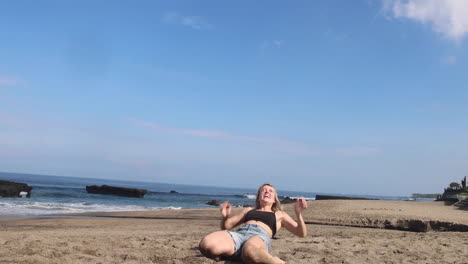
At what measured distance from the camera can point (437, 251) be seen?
7121 millimetres

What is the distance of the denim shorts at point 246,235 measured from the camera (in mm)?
4180

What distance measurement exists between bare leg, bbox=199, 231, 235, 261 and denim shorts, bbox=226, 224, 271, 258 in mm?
62

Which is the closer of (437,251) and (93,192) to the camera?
(437,251)

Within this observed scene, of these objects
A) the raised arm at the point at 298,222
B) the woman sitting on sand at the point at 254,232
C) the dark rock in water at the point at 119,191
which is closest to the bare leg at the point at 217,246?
the woman sitting on sand at the point at 254,232

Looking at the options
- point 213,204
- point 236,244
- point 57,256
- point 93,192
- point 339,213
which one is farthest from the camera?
point 93,192

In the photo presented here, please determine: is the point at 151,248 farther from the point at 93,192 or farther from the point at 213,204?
the point at 93,192

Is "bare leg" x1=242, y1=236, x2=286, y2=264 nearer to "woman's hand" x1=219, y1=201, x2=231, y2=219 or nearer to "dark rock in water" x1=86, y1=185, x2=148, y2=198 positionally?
"woman's hand" x1=219, y1=201, x2=231, y2=219

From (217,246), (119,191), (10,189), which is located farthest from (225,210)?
(119,191)

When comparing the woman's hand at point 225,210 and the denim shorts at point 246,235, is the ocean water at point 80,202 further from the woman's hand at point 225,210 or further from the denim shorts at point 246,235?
the denim shorts at point 246,235

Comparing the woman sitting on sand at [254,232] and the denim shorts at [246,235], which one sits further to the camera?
the denim shorts at [246,235]

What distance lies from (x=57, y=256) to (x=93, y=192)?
156 ft

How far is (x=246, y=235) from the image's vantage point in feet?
14.1

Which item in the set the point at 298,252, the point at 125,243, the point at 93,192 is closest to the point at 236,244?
the point at 298,252

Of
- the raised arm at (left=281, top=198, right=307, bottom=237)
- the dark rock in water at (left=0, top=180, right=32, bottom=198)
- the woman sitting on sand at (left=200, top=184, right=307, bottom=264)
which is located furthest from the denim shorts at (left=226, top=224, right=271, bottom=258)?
the dark rock in water at (left=0, top=180, right=32, bottom=198)
